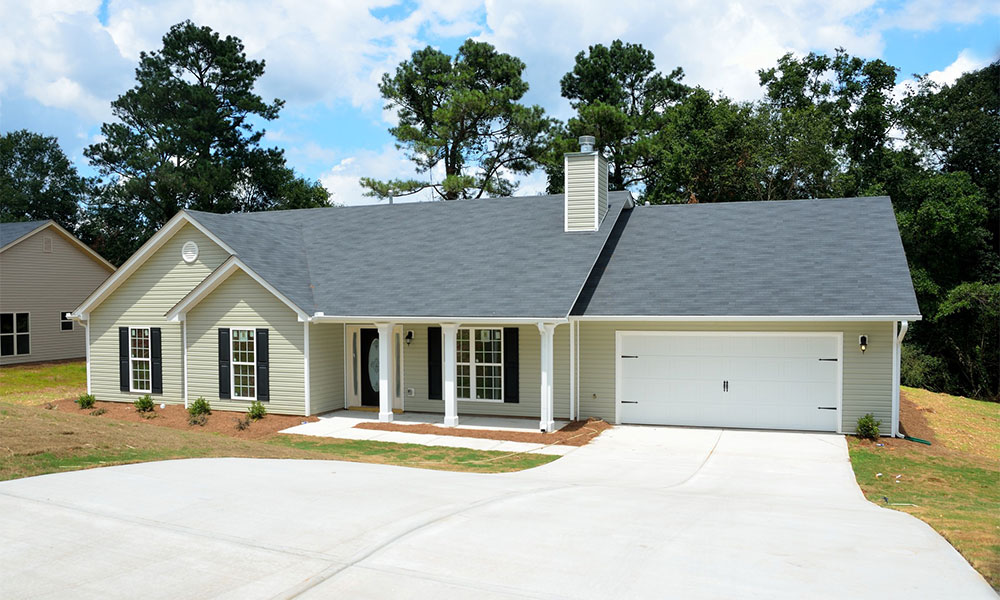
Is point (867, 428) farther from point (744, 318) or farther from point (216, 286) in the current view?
point (216, 286)

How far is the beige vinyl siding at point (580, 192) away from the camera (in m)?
19.6

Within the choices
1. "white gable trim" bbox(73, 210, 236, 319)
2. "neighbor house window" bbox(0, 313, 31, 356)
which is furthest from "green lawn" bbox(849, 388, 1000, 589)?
"neighbor house window" bbox(0, 313, 31, 356)

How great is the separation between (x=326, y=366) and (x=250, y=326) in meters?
2.11

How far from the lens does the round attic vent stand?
1973 centimetres

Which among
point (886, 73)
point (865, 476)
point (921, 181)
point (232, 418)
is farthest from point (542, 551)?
point (886, 73)

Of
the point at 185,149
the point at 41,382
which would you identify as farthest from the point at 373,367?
the point at 185,149

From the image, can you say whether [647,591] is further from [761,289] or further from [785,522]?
[761,289]

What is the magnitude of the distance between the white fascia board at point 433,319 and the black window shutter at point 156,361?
16.8 feet

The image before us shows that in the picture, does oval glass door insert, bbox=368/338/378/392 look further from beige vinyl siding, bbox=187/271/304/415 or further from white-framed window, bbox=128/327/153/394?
white-framed window, bbox=128/327/153/394

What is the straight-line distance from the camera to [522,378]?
1839cm

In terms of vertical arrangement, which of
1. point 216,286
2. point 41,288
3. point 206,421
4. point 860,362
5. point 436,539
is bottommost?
point 206,421

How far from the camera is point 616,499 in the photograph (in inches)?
376

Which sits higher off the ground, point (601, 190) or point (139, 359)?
point (601, 190)

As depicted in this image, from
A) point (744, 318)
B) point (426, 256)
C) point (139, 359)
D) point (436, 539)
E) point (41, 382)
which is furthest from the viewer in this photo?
point (41, 382)
